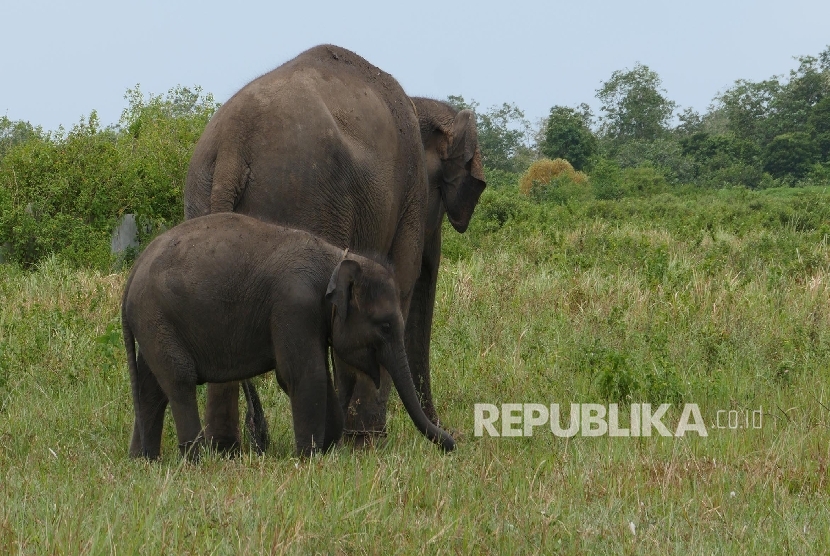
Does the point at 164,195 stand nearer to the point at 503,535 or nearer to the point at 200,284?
the point at 200,284

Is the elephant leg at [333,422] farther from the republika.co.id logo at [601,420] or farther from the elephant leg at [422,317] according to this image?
the elephant leg at [422,317]

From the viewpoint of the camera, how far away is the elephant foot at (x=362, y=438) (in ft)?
19.5

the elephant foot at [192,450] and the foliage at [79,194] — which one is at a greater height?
the foliage at [79,194]

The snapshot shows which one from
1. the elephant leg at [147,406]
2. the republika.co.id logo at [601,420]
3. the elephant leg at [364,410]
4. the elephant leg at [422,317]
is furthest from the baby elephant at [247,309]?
the elephant leg at [422,317]

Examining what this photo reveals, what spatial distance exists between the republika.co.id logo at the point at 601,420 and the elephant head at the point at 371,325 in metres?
1.05

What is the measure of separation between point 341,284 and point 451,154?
7.59 feet

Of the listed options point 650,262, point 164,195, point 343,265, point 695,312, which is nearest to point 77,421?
point 343,265

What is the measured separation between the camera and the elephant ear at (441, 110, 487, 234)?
703 cm

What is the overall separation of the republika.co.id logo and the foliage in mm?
8144

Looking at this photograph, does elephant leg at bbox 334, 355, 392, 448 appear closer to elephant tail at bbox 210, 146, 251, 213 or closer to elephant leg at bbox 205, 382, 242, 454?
elephant leg at bbox 205, 382, 242, 454

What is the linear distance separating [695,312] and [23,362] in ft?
16.5

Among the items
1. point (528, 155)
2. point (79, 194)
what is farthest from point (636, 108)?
point (79, 194)

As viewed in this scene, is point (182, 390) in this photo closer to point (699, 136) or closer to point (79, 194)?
point (79, 194)

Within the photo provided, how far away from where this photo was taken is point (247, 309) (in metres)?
5.05
